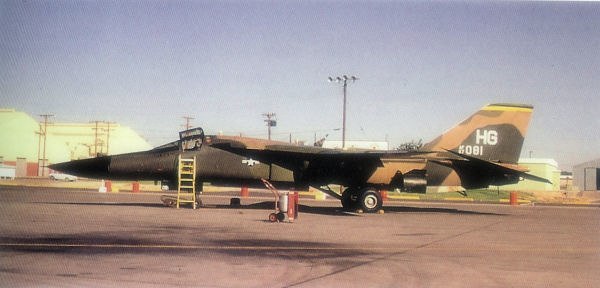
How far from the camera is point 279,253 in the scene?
959 centimetres

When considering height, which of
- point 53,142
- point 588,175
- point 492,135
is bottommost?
point 588,175

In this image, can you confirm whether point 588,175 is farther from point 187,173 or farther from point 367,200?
point 187,173

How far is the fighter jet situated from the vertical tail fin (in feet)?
0.13

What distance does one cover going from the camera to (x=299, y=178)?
66.9 ft

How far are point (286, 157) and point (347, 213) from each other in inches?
121

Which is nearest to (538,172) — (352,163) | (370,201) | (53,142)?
(370,201)

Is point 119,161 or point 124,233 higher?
point 119,161

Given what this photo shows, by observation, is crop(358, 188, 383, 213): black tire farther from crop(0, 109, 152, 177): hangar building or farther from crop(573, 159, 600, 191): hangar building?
crop(0, 109, 152, 177): hangar building

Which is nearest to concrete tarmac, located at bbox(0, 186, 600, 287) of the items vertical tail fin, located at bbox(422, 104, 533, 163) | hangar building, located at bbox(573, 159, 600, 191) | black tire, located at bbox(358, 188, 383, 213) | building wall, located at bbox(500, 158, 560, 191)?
black tire, located at bbox(358, 188, 383, 213)

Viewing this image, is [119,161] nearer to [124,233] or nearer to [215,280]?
[124,233]

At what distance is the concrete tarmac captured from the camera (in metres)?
7.35

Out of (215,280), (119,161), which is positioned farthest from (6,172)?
(215,280)

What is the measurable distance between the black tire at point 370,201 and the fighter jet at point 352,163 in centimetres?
4

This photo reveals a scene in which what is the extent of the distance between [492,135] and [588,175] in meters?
65.5
